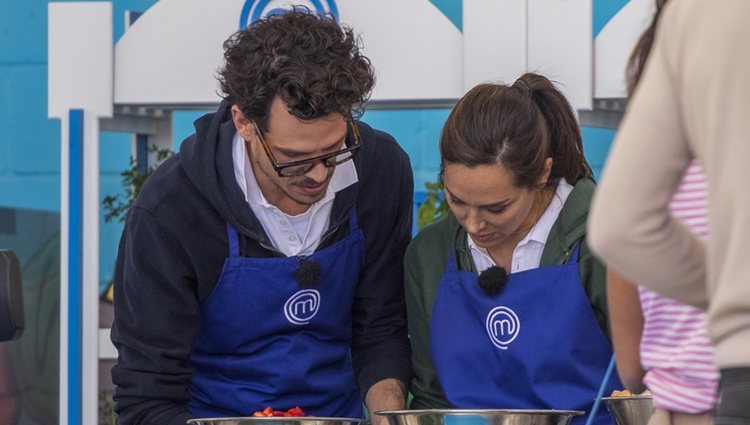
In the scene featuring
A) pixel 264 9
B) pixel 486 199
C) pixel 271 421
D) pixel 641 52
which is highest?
pixel 264 9

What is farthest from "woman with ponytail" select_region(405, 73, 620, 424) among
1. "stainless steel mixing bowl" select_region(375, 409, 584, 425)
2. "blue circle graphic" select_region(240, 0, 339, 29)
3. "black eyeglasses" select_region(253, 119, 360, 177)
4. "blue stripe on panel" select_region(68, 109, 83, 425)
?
"blue stripe on panel" select_region(68, 109, 83, 425)

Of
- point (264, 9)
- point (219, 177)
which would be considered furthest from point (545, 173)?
point (264, 9)

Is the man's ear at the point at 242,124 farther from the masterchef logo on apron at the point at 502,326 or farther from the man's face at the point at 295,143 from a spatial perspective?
the masterchef logo on apron at the point at 502,326

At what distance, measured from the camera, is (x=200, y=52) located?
238cm

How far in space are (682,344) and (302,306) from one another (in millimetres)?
912

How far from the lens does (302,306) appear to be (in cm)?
198

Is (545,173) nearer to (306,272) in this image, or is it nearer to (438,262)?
(438,262)

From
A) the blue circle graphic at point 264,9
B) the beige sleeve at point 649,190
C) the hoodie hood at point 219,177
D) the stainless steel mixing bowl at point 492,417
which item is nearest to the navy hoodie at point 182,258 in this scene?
the hoodie hood at point 219,177

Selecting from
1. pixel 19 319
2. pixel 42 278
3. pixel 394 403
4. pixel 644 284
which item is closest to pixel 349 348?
pixel 394 403

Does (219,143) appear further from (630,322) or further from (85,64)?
(630,322)

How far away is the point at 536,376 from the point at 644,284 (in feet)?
2.56

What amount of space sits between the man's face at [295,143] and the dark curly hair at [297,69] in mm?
13

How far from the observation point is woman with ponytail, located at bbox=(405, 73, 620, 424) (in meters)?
1.80

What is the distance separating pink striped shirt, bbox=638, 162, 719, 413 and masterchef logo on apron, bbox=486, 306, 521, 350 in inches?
25.7
